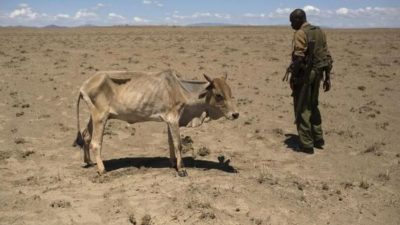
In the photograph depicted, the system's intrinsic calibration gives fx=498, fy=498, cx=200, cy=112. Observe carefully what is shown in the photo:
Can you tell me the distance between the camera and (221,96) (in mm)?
8203

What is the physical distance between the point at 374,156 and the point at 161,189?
15.5 feet

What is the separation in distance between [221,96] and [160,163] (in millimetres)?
1882

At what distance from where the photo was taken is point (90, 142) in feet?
29.2

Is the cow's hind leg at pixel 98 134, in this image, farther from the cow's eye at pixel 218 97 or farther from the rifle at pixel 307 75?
the rifle at pixel 307 75

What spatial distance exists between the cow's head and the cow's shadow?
1123 millimetres

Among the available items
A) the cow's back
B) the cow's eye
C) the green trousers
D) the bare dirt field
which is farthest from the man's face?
the cow's back

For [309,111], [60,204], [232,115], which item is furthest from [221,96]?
[60,204]

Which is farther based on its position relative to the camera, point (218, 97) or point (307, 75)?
point (307, 75)

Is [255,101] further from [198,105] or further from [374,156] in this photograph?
[198,105]

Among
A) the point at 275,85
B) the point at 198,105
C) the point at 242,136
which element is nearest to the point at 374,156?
the point at 242,136

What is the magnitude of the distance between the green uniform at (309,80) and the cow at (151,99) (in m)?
2.02

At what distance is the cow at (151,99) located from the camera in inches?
323

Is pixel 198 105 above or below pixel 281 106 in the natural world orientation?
above

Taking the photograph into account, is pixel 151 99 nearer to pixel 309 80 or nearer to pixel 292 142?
pixel 309 80
